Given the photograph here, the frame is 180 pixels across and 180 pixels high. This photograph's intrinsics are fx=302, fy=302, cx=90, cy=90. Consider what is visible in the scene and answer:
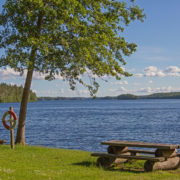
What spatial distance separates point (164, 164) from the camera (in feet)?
38.0

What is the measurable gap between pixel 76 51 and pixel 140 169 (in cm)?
824

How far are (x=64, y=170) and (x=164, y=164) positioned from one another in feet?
12.5

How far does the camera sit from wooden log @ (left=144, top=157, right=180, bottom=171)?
11.3 meters

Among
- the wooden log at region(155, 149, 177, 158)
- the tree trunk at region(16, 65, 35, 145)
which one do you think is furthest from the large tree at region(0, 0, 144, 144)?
the wooden log at region(155, 149, 177, 158)

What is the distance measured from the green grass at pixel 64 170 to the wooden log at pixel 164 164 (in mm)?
236

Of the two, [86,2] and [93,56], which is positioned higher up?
[86,2]

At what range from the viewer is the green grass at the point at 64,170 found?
392 inches

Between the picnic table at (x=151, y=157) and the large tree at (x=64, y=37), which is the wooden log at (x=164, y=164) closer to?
the picnic table at (x=151, y=157)

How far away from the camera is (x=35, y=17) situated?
18156mm

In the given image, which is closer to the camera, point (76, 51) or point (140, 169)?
point (140, 169)

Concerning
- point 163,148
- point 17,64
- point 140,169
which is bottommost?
point 140,169

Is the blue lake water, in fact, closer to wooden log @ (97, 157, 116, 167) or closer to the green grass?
the green grass

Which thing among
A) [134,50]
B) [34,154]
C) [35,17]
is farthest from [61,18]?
[34,154]

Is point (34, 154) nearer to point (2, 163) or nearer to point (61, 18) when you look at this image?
point (2, 163)
